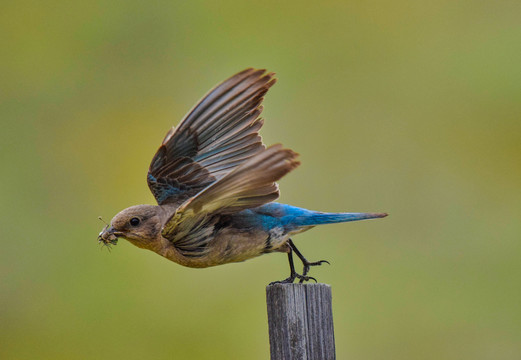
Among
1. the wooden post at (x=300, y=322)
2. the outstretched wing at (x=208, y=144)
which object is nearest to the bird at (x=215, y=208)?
the outstretched wing at (x=208, y=144)

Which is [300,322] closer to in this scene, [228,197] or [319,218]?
[228,197]

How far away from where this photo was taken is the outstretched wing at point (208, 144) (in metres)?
4.39

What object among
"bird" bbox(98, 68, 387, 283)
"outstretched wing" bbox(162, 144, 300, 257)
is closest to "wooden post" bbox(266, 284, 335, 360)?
"outstretched wing" bbox(162, 144, 300, 257)

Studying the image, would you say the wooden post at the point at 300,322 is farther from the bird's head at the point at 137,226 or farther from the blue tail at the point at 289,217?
the bird's head at the point at 137,226

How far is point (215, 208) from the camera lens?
4027mm

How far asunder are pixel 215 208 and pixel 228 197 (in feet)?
0.72

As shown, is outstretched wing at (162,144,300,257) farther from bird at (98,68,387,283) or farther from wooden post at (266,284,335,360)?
wooden post at (266,284,335,360)

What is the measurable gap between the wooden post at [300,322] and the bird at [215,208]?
56 centimetres

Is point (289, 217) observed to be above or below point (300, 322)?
above

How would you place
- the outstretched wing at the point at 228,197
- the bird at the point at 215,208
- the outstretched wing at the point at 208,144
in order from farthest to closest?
the outstretched wing at the point at 208,144, the bird at the point at 215,208, the outstretched wing at the point at 228,197

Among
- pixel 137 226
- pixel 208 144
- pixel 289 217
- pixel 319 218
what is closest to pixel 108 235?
pixel 137 226

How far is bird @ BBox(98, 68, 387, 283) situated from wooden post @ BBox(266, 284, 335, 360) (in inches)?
22.1

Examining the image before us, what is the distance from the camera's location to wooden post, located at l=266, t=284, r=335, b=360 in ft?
11.4

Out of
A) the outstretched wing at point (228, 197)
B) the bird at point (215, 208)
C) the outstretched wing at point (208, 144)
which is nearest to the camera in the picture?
the outstretched wing at point (228, 197)
